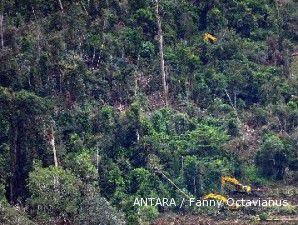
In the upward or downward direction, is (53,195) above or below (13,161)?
below

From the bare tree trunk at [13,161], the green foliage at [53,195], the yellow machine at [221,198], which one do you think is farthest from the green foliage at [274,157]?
the bare tree trunk at [13,161]

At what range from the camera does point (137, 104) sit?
23281 mm

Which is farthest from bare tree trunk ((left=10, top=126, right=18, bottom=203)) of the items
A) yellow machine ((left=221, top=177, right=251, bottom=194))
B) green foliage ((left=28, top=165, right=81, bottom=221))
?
yellow machine ((left=221, top=177, right=251, bottom=194))

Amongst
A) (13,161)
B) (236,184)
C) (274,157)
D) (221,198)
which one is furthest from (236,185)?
(13,161)

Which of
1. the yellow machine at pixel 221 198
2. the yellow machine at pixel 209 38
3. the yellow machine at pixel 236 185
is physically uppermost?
the yellow machine at pixel 209 38

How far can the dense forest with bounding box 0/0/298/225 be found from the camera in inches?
842

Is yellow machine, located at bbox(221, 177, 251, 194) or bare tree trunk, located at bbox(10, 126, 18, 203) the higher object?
bare tree trunk, located at bbox(10, 126, 18, 203)

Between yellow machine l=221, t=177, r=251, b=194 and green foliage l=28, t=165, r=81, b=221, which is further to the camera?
yellow machine l=221, t=177, r=251, b=194

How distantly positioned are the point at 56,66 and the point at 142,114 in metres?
2.83

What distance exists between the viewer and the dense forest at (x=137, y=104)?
21.4m

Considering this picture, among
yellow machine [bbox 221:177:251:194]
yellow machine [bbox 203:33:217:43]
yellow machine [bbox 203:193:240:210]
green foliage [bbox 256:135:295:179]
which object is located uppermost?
yellow machine [bbox 203:33:217:43]

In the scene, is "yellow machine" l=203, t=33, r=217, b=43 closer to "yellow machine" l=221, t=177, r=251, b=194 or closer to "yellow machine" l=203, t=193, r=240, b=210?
"yellow machine" l=221, t=177, r=251, b=194

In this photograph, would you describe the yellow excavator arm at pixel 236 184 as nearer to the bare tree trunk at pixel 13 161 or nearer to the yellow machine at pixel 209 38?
the yellow machine at pixel 209 38

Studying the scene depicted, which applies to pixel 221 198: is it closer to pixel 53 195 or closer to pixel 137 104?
pixel 137 104
